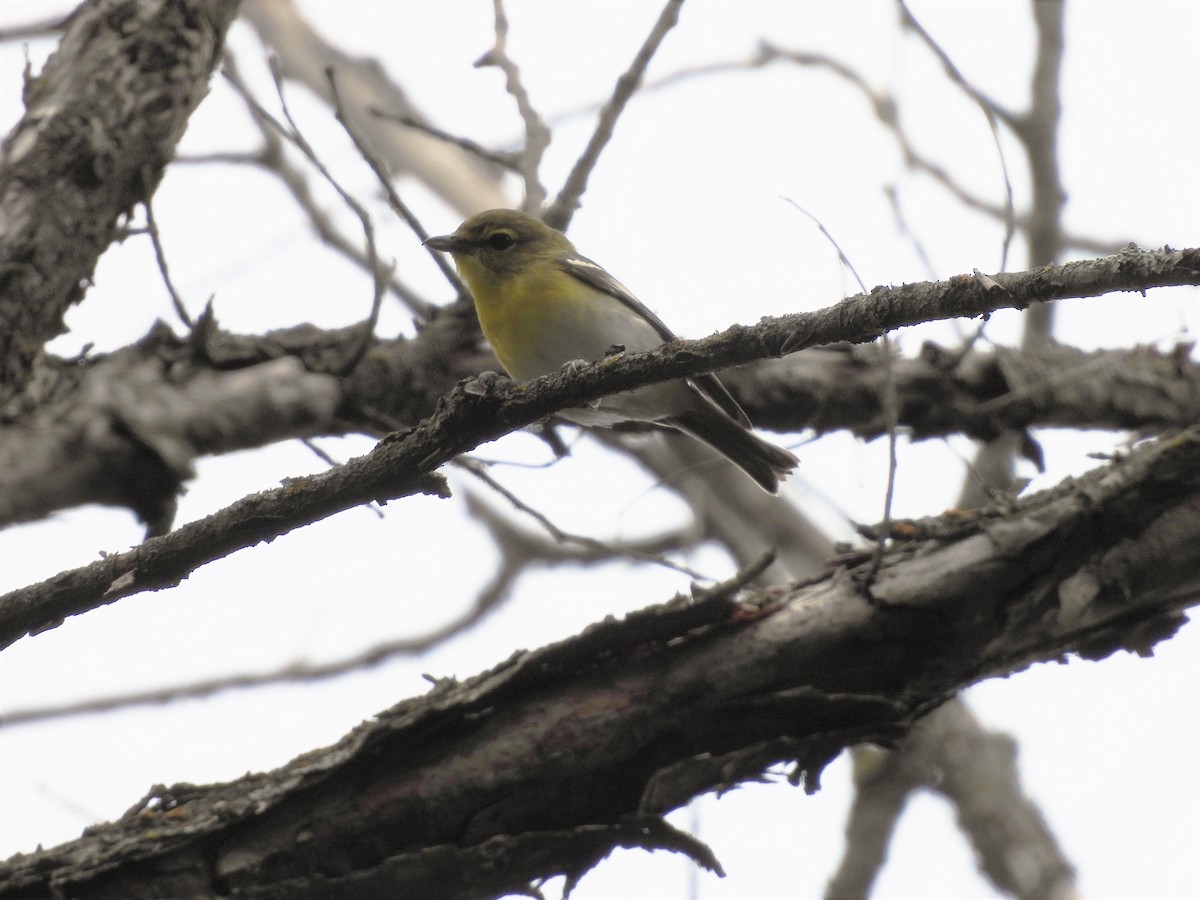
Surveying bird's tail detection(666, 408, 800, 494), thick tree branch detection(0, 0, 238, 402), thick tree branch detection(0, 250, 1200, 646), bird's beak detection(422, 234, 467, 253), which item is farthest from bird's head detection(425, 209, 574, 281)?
thick tree branch detection(0, 250, 1200, 646)

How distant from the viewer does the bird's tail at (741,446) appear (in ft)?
18.9

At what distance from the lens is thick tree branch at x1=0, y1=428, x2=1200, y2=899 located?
133 inches

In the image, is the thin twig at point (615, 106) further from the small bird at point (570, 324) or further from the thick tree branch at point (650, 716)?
the thick tree branch at point (650, 716)

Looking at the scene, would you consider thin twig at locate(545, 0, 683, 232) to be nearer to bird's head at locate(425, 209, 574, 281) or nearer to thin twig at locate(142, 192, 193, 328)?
bird's head at locate(425, 209, 574, 281)

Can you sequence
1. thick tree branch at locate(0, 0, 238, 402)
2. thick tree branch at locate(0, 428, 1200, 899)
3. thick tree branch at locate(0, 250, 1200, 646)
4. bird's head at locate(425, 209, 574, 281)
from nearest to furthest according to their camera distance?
thick tree branch at locate(0, 250, 1200, 646) → thick tree branch at locate(0, 428, 1200, 899) → thick tree branch at locate(0, 0, 238, 402) → bird's head at locate(425, 209, 574, 281)

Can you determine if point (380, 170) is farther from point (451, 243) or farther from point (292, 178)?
point (292, 178)

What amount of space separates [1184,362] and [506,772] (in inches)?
186

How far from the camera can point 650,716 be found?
140 inches

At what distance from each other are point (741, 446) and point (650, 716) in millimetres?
2537

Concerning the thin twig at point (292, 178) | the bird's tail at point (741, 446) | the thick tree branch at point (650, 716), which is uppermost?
the thin twig at point (292, 178)

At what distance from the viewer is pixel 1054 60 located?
22.2ft

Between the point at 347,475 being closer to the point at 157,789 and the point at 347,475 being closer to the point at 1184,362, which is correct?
the point at 157,789

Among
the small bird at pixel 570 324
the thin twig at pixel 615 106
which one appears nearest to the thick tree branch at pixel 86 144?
the small bird at pixel 570 324

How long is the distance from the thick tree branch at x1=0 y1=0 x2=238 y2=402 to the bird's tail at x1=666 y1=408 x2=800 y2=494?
2.66 meters
